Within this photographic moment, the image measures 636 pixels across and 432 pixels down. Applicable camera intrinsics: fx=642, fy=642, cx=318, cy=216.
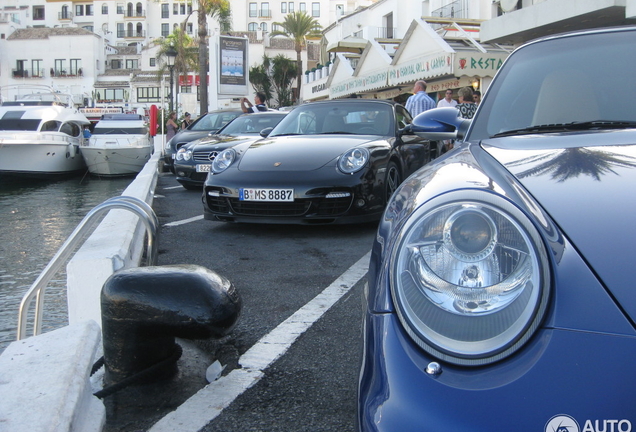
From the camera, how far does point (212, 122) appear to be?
46.1ft

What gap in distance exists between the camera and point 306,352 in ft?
8.95

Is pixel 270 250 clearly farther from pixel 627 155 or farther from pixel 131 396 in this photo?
pixel 627 155

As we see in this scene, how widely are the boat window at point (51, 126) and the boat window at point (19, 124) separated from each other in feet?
0.78

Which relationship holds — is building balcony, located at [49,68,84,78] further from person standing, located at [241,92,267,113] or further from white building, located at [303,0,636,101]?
person standing, located at [241,92,267,113]

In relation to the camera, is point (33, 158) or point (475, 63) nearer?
point (475, 63)

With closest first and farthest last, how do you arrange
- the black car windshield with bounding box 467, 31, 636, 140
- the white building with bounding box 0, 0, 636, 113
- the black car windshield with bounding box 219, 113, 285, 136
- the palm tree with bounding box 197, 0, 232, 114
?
1. the black car windshield with bounding box 467, 31, 636, 140
2. the black car windshield with bounding box 219, 113, 285, 136
3. the white building with bounding box 0, 0, 636, 113
4. the palm tree with bounding box 197, 0, 232, 114

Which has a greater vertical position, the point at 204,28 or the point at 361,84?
the point at 204,28

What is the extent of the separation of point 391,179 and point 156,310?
4.07 meters

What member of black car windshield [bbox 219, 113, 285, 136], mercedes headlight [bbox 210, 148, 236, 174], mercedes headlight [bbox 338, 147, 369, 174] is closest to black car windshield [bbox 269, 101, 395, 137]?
mercedes headlight [bbox 338, 147, 369, 174]

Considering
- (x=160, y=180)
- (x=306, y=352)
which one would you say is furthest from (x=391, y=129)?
(x=160, y=180)

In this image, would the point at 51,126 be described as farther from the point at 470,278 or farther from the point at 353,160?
the point at 470,278

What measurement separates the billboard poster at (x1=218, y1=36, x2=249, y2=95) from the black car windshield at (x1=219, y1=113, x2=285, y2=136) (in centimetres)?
1770

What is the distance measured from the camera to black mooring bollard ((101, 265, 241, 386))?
2.17 metres

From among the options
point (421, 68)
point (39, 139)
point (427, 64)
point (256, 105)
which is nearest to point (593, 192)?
point (256, 105)
